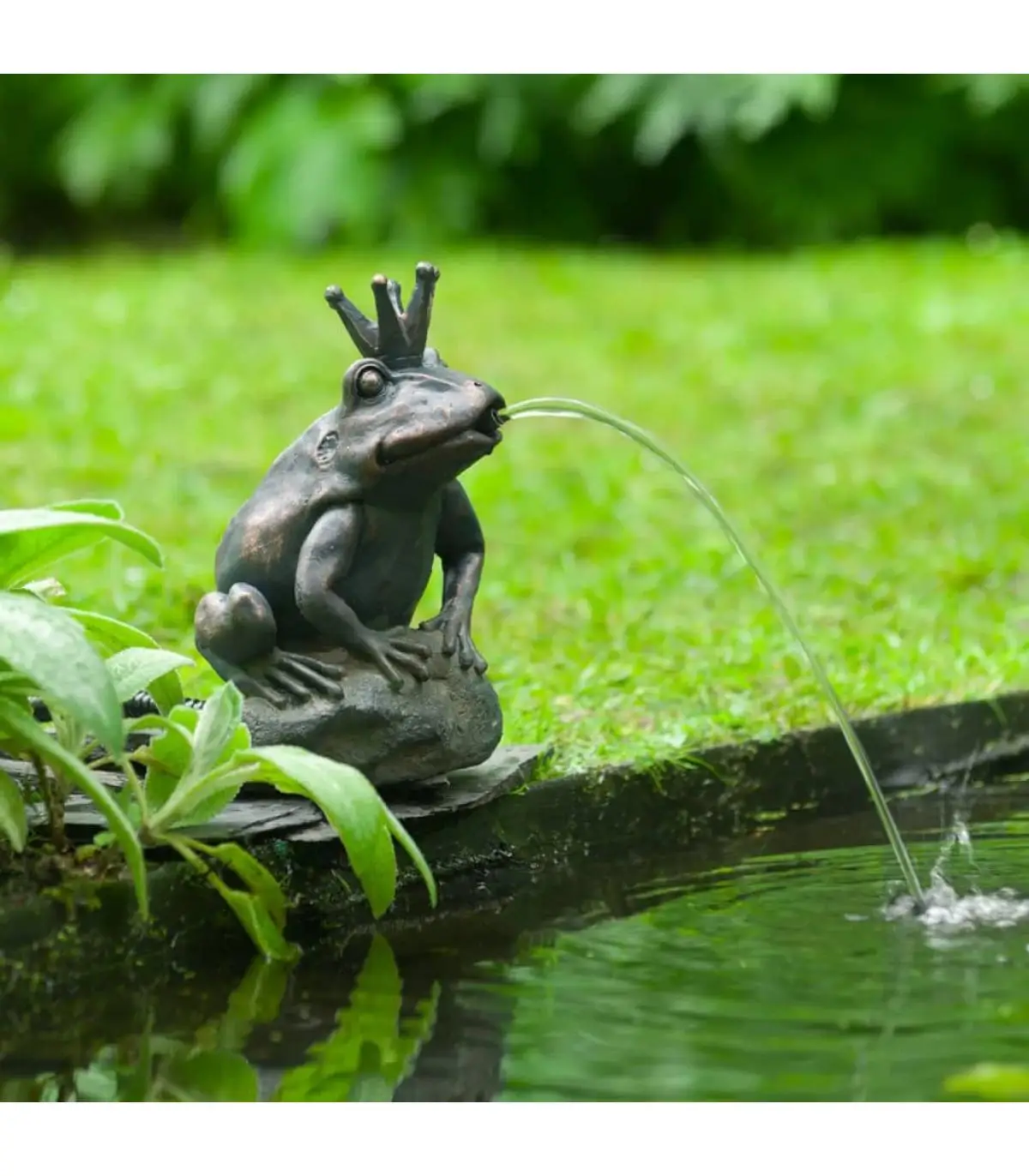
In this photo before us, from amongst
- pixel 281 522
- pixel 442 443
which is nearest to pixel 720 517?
pixel 442 443

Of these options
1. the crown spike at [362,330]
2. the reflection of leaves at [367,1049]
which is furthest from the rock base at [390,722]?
the crown spike at [362,330]

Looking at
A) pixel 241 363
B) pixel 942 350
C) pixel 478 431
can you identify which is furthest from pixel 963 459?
pixel 478 431

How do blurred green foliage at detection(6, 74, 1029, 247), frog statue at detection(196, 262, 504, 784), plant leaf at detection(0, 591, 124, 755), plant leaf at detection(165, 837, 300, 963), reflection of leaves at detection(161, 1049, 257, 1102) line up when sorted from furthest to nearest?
1. blurred green foliage at detection(6, 74, 1029, 247)
2. frog statue at detection(196, 262, 504, 784)
3. plant leaf at detection(165, 837, 300, 963)
4. plant leaf at detection(0, 591, 124, 755)
5. reflection of leaves at detection(161, 1049, 257, 1102)

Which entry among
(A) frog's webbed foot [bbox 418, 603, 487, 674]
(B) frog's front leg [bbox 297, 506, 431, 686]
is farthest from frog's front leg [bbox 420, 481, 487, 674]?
(B) frog's front leg [bbox 297, 506, 431, 686]

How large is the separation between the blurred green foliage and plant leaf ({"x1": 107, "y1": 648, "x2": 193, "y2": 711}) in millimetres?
8421

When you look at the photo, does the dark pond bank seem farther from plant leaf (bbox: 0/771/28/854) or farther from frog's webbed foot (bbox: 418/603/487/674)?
frog's webbed foot (bbox: 418/603/487/674)

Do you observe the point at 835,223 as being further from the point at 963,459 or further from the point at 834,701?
the point at 834,701

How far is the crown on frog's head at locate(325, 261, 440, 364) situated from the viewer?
143 inches

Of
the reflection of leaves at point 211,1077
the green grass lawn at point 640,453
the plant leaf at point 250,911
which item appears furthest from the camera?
the green grass lawn at point 640,453

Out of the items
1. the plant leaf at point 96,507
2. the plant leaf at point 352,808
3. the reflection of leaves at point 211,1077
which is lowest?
the reflection of leaves at point 211,1077

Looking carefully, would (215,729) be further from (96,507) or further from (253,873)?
(96,507)

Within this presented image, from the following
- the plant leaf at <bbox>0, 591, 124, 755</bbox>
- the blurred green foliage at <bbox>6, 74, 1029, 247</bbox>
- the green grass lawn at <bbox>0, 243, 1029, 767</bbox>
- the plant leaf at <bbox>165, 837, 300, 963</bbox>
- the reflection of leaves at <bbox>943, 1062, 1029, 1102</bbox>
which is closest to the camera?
the reflection of leaves at <bbox>943, 1062, 1029, 1102</bbox>

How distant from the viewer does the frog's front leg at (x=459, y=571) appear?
151 inches

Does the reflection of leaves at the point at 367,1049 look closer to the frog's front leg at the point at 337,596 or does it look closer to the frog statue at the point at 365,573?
the frog statue at the point at 365,573
